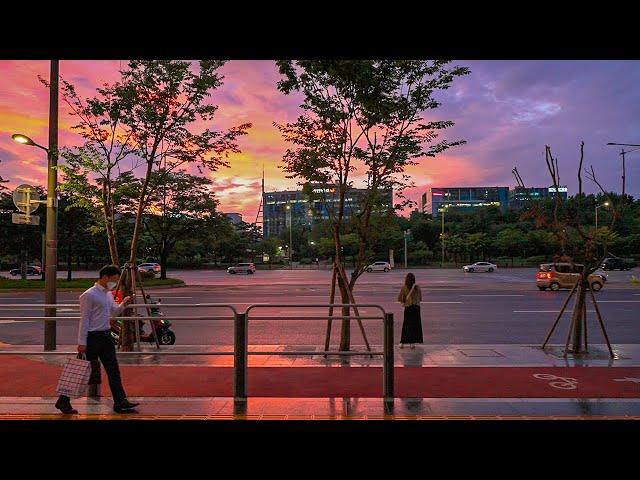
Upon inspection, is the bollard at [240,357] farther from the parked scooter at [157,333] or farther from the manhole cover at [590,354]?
the manhole cover at [590,354]

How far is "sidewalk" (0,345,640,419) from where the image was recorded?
577cm

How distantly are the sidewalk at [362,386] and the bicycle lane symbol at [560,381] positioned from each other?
0.05ft

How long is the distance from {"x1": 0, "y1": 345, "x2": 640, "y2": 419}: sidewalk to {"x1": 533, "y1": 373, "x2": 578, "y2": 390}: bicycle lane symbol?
0.05 ft

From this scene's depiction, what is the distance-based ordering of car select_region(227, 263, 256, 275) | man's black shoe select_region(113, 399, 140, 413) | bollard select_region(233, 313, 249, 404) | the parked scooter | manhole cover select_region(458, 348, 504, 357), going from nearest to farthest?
man's black shoe select_region(113, 399, 140, 413), bollard select_region(233, 313, 249, 404), manhole cover select_region(458, 348, 504, 357), the parked scooter, car select_region(227, 263, 256, 275)

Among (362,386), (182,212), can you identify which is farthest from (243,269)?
(362,386)

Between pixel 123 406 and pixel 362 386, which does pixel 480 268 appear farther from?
pixel 123 406

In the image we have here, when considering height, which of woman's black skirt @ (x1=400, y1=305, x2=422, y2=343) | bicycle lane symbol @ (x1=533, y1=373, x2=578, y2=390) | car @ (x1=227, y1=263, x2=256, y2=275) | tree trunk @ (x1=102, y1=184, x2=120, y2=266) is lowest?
car @ (x1=227, y1=263, x2=256, y2=275)

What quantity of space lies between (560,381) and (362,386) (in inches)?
116

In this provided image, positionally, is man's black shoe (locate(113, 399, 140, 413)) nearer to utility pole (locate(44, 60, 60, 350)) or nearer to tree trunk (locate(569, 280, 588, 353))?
utility pole (locate(44, 60, 60, 350))

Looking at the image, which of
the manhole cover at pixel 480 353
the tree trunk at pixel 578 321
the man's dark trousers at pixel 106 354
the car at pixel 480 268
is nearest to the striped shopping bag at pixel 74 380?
the man's dark trousers at pixel 106 354

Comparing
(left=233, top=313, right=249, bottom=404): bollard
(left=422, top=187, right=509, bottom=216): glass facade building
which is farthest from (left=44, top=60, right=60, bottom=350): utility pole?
(left=422, top=187, right=509, bottom=216): glass facade building
